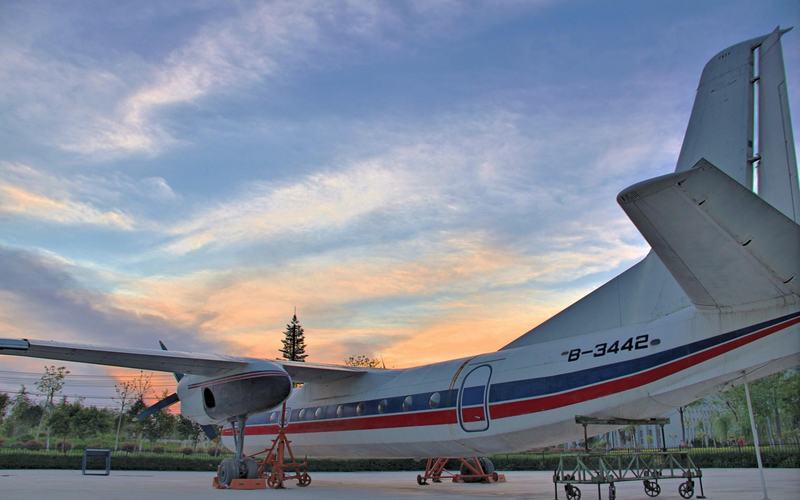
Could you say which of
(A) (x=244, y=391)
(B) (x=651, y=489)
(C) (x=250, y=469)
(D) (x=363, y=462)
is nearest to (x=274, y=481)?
(C) (x=250, y=469)

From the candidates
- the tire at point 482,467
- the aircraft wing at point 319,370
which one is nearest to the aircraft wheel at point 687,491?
the tire at point 482,467

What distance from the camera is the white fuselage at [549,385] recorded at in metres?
8.68

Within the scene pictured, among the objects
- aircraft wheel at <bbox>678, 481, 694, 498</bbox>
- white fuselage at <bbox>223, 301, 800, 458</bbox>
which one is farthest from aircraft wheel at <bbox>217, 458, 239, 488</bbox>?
aircraft wheel at <bbox>678, 481, 694, 498</bbox>

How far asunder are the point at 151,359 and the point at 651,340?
1085 cm

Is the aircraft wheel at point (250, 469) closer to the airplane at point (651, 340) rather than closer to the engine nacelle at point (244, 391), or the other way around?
the airplane at point (651, 340)

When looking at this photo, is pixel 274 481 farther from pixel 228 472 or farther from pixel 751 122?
pixel 751 122

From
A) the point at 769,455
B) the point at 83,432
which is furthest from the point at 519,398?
the point at 83,432

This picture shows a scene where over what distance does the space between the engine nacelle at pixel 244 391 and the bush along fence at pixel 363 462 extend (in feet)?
49.0

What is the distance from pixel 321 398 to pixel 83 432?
37.4 metres

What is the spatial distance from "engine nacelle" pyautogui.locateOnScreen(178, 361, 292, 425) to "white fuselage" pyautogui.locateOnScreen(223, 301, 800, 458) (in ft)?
7.86

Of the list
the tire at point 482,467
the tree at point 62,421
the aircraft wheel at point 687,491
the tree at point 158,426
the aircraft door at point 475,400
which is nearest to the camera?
the aircraft wheel at point 687,491

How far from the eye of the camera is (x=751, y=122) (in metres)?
9.39

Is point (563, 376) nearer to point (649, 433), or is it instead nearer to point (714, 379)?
point (714, 379)

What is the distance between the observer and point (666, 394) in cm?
955
